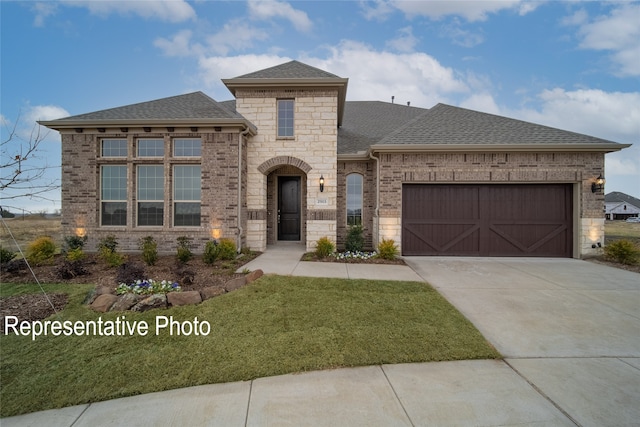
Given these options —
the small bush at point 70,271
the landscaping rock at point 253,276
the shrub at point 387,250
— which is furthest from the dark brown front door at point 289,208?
the small bush at point 70,271

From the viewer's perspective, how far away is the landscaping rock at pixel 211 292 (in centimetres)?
482

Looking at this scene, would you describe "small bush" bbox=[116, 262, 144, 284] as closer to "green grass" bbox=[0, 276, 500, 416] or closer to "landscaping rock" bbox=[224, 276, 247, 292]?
"green grass" bbox=[0, 276, 500, 416]

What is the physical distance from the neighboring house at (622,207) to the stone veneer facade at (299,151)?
64.9 meters

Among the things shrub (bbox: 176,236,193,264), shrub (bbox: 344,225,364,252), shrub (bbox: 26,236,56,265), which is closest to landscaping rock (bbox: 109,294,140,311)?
shrub (bbox: 176,236,193,264)

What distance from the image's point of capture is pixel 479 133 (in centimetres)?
909

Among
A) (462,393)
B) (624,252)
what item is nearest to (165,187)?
(462,393)

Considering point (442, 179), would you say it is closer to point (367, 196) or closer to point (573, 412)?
point (367, 196)

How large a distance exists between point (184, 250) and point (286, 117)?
5.41m

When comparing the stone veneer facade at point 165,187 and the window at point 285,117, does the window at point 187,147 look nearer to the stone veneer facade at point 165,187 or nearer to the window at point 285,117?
the stone veneer facade at point 165,187

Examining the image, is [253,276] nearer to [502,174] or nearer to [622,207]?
[502,174]

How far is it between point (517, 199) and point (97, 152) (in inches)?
521

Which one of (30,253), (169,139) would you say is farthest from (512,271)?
(30,253)

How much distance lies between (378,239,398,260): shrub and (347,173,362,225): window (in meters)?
2.12

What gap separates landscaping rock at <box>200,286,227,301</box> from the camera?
4.82 metres
